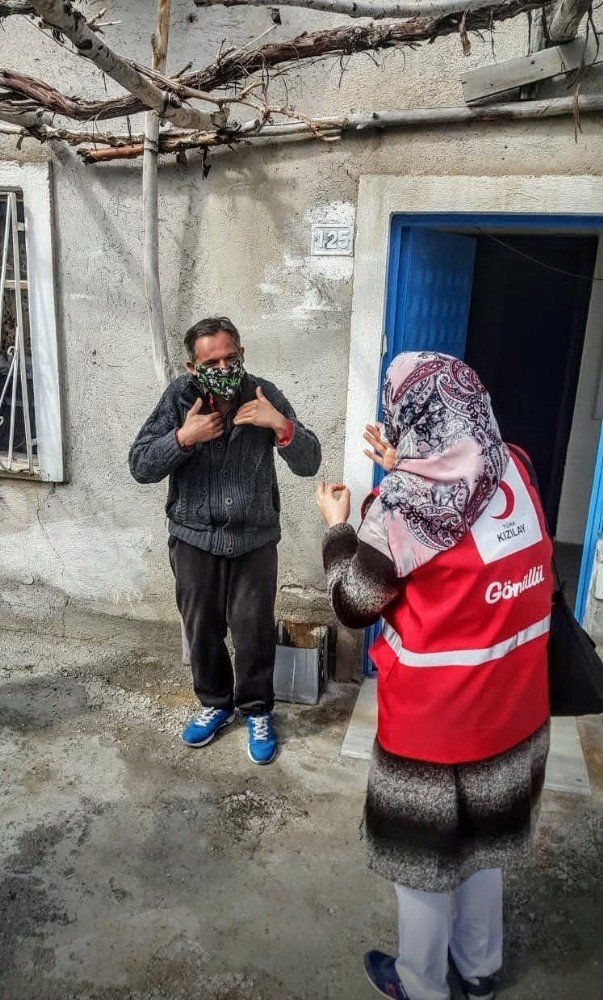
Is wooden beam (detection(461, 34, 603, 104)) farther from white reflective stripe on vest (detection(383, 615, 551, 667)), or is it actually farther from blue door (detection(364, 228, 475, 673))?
white reflective stripe on vest (detection(383, 615, 551, 667))

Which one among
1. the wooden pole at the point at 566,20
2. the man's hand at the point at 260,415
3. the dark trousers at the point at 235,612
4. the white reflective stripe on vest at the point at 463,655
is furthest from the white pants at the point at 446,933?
the wooden pole at the point at 566,20

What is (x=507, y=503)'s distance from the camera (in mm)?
1713

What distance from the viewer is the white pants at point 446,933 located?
1.84 metres

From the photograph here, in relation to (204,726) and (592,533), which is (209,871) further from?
(592,533)

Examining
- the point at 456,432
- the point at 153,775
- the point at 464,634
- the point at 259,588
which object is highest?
the point at 456,432

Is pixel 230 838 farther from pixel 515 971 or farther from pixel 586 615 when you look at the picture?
pixel 586 615

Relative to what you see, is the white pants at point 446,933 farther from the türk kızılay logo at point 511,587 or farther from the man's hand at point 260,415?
the man's hand at point 260,415

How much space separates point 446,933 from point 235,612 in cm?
156

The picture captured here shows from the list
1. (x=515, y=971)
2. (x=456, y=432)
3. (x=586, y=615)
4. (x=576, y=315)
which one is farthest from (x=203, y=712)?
(x=576, y=315)

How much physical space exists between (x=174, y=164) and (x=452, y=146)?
1357mm

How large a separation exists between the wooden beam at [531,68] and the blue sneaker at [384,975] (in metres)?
3.20

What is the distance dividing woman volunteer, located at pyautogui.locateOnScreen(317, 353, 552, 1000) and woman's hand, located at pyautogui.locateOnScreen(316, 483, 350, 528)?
0.25 ft

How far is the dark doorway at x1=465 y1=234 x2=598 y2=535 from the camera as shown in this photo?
5.77 meters

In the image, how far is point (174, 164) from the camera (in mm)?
3574
